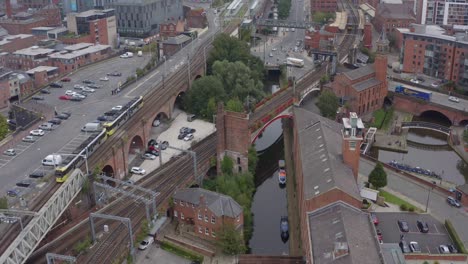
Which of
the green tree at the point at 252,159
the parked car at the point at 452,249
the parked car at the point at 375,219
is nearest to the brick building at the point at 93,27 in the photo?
the green tree at the point at 252,159

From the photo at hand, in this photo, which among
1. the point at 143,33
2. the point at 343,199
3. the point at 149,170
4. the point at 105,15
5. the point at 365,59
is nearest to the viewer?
the point at 343,199

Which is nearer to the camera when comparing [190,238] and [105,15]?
[190,238]

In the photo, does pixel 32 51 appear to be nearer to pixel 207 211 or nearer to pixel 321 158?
pixel 207 211

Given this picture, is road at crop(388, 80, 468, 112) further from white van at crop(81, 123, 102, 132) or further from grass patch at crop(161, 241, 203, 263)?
grass patch at crop(161, 241, 203, 263)

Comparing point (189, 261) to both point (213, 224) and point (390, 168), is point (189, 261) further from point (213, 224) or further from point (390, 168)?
point (390, 168)

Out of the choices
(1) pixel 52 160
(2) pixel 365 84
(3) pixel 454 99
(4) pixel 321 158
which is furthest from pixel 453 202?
(1) pixel 52 160

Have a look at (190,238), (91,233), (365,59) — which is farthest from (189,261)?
(365,59)

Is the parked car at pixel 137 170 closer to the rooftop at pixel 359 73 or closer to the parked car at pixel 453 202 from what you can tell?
the parked car at pixel 453 202
